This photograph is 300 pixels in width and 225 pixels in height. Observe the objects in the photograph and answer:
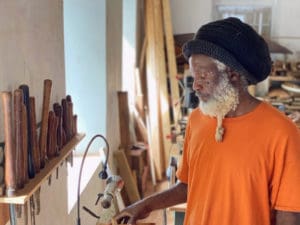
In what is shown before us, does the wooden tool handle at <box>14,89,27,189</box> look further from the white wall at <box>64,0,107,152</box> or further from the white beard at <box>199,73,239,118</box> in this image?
the white wall at <box>64,0,107,152</box>

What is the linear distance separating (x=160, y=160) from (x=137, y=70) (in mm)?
1003

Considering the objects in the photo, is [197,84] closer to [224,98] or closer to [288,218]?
[224,98]

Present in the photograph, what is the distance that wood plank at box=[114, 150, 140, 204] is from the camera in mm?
3264

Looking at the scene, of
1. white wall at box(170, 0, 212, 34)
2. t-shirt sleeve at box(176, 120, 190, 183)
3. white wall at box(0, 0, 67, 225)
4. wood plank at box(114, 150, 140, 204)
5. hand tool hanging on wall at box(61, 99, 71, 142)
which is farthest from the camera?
white wall at box(170, 0, 212, 34)

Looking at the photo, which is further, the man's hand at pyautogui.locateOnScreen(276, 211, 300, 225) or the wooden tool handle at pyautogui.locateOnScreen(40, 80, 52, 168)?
the wooden tool handle at pyautogui.locateOnScreen(40, 80, 52, 168)

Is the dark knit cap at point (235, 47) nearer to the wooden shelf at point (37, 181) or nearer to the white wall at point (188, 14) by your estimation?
the wooden shelf at point (37, 181)

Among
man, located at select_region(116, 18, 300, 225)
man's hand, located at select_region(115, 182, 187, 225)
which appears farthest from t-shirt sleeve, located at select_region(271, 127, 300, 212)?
man's hand, located at select_region(115, 182, 187, 225)

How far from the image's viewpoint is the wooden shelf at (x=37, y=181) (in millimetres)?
1212

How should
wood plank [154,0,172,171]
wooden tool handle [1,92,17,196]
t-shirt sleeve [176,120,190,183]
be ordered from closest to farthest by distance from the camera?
wooden tool handle [1,92,17,196]
t-shirt sleeve [176,120,190,183]
wood plank [154,0,172,171]

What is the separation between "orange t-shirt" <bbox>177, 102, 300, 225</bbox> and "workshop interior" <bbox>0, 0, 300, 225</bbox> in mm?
327

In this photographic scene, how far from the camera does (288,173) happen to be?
4.02 feet

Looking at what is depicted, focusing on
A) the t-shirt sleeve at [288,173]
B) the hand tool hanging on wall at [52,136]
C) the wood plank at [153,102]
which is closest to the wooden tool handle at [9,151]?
the hand tool hanging on wall at [52,136]

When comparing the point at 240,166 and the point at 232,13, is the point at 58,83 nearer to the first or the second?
the point at 240,166

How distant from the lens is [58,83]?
1.91 meters
